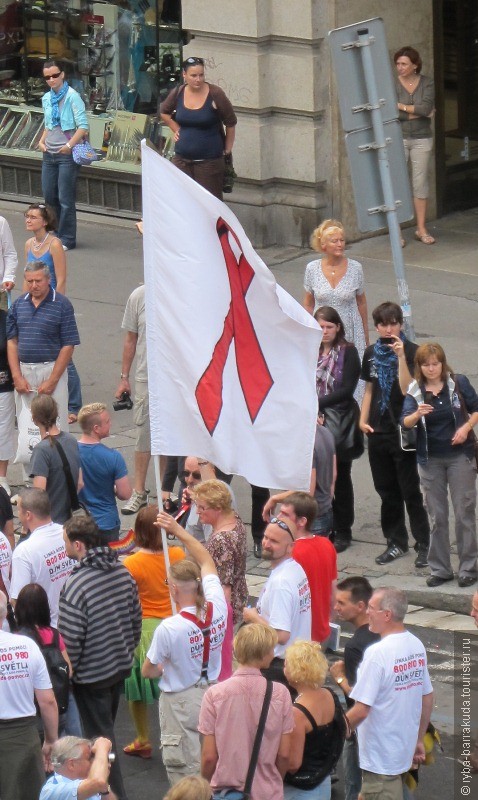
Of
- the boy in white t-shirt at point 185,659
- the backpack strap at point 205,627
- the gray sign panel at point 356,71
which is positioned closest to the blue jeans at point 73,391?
the gray sign panel at point 356,71

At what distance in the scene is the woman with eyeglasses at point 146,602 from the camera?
8.32m

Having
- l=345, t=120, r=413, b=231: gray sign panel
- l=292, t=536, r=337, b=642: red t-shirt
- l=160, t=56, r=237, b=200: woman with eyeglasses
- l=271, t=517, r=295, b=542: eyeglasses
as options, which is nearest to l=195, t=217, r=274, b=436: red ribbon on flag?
l=271, t=517, r=295, b=542: eyeglasses

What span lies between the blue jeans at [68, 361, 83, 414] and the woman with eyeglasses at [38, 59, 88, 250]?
408 cm

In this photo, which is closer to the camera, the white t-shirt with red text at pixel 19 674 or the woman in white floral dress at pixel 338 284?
the white t-shirt with red text at pixel 19 674

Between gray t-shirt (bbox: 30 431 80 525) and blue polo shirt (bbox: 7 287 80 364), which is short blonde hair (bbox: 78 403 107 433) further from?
blue polo shirt (bbox: 7 287 80 364)

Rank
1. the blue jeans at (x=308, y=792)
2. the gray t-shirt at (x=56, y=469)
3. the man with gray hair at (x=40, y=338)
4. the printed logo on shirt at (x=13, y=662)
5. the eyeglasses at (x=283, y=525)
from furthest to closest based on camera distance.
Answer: the man with gray hair at (x=40, y=338)
the gray t-shirt at (x=56, y=469)
the eyeglasses at (x=283, y=525)
the printed logo on shirt at (x=13, y=662)
the blue jeans at (x=308, y=792)

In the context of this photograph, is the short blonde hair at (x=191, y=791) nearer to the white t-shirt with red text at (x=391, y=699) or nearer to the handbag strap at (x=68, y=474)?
the white t-shirt with red text at (x=391, y=699)

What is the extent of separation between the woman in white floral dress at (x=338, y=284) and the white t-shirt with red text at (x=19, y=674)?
189 inches

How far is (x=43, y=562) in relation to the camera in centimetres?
857

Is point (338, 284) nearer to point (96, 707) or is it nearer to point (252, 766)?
point (96, 707)

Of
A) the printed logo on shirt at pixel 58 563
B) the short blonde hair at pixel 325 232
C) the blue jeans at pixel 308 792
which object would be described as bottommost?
the blue jeans at pixel 308 792

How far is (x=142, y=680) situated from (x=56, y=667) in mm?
801

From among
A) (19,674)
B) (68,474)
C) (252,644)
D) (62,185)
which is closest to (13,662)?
(19,674)

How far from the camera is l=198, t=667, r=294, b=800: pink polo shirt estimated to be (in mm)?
6762
